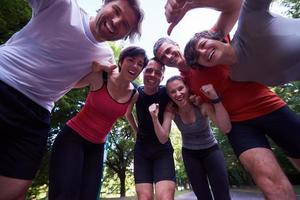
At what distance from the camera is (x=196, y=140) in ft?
12.7

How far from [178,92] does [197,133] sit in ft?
2.15

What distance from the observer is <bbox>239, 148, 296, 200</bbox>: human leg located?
104 inches

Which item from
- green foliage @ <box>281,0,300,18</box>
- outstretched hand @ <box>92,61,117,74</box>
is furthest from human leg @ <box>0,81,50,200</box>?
green foliage @ <box>281,0,300,18</box>

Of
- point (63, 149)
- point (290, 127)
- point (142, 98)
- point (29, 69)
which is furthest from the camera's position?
point (142, 98)

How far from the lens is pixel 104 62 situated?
3.30m

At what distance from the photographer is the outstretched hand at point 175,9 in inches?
96.8

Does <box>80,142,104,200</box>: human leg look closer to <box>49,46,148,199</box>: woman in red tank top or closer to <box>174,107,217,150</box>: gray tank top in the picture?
<box>49,46,148,199</box>: woman in red tank top

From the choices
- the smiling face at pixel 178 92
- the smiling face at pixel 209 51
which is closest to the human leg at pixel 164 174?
the smiling face at pixel 178 92

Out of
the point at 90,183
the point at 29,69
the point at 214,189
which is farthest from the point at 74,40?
the point at 214,189

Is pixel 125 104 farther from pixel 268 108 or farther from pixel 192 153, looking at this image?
pixel 268 108

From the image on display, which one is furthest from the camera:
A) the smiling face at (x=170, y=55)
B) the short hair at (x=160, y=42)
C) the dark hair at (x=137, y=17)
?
the short hair at (x=160, y=42)

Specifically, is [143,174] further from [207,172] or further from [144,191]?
[207,172]

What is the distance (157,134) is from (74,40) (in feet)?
5.02

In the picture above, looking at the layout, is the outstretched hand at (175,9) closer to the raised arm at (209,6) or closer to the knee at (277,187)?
the raised arm at (209,6)
